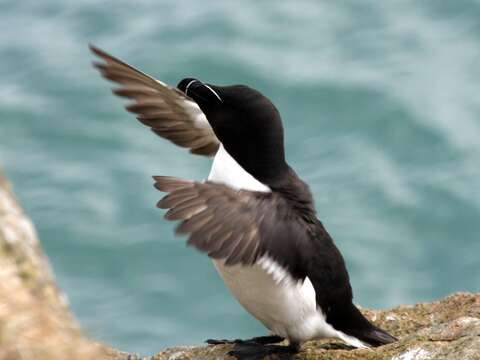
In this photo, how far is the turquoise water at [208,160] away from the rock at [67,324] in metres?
5.78

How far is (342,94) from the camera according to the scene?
577 inches

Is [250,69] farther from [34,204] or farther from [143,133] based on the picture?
[34,204]

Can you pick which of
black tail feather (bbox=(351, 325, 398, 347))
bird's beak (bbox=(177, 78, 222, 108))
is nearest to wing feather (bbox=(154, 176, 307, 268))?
bird's beak (bbox=(177, 78, 222, 108))

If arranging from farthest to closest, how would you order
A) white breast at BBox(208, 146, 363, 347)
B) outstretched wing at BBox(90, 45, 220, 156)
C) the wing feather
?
outstretched wing at BBox(90, 45, 220, 156), white breast at BBox(208, 146, 363, 347), the wing feather

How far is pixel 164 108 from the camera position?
6457 millimetres

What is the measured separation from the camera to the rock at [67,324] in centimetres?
343

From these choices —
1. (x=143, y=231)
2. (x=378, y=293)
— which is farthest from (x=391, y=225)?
(x=143, y=231)

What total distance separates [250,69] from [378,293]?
13.4ft

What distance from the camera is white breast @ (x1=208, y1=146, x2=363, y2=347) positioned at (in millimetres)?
5227

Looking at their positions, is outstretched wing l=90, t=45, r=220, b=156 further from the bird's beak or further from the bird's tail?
the bird's tail

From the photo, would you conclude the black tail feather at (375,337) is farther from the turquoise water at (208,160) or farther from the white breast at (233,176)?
the turquoise water at (208,160)

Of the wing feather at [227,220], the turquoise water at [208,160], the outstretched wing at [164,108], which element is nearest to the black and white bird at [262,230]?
the wing feather at [227,220]

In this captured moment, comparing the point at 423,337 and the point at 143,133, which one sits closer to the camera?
the point at 423,337

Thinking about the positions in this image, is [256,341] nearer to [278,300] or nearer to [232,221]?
[278,300]
